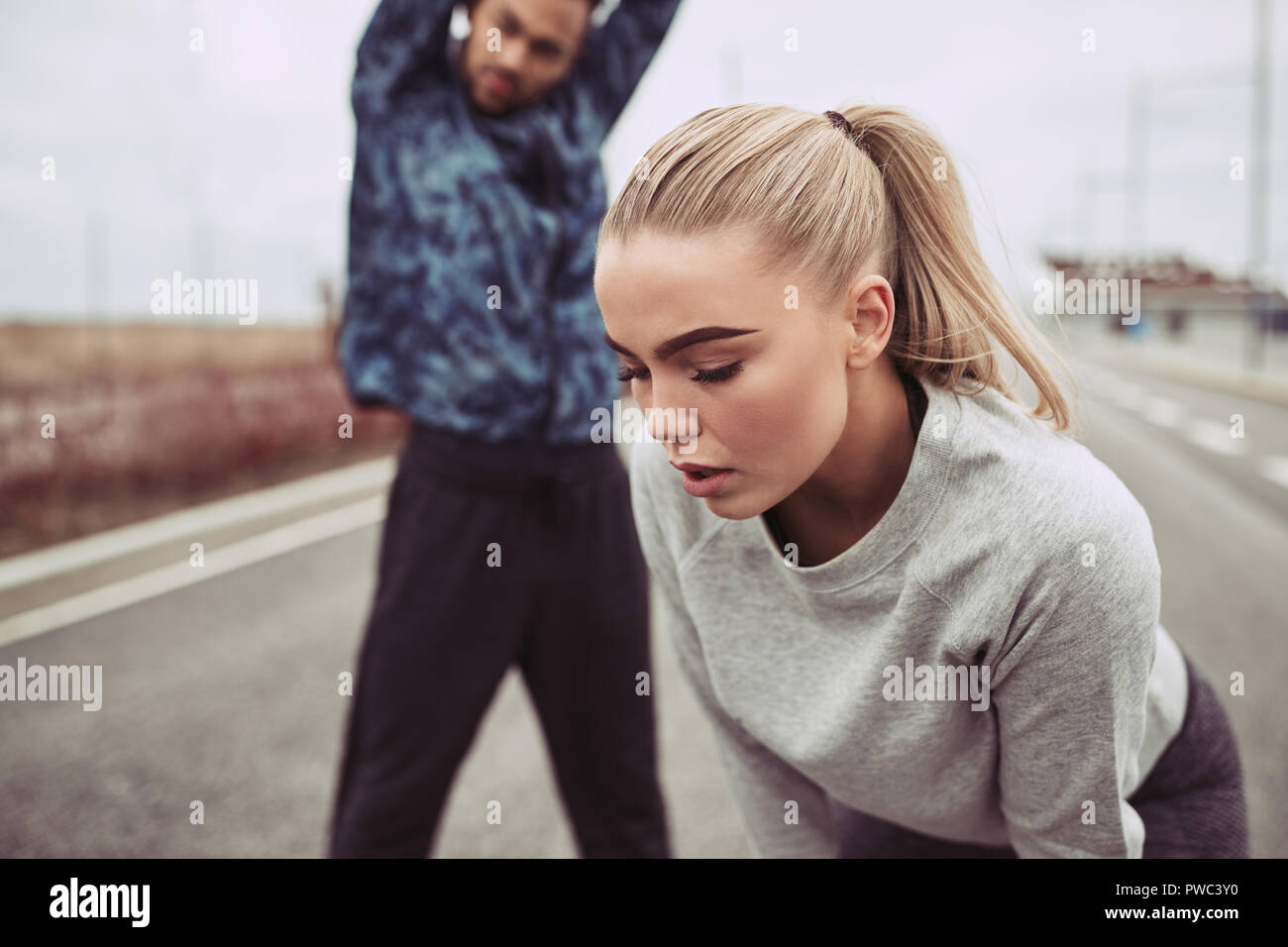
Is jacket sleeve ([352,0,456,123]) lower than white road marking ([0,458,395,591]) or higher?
higher

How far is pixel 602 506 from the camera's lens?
2014 mm

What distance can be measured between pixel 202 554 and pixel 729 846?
3.87 metres

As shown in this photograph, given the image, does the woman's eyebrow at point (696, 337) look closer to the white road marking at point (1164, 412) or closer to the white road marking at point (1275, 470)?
the white road marking at point (1275, 470)

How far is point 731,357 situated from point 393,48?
1.12 meters

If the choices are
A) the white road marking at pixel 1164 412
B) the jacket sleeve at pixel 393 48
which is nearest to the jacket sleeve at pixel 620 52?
the jacket sleeve at pixel 393 48

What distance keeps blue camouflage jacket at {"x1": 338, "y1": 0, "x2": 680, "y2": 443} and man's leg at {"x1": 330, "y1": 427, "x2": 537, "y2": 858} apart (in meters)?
0.15

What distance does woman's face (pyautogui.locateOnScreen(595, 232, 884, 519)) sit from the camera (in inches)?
45.6

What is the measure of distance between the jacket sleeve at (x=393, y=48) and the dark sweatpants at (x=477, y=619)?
62 cm

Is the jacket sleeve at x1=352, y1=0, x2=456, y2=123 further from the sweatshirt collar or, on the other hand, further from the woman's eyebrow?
the sweatshirt collar

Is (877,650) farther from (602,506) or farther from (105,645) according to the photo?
(105,645)

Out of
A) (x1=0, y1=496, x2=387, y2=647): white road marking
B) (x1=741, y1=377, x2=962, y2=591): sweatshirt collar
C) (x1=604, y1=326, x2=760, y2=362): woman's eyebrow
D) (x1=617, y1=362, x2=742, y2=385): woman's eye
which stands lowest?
(x1=0, y1=496, x2=387, y2=647): white road marking

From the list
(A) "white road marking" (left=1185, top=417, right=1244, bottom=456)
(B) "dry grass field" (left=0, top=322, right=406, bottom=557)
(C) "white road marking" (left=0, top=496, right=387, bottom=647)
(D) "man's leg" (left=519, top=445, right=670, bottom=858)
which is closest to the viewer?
(D) "man's leg" (left=519, top=445, right=670, bottom=858)

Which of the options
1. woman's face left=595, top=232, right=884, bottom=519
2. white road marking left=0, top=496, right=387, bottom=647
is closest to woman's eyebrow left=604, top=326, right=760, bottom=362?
woman's face left=595, top=232, right=884, bottom=519

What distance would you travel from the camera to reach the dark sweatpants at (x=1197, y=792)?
62.9 inches
